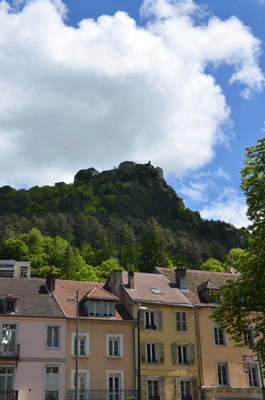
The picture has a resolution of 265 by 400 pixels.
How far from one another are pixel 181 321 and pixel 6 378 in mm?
15258

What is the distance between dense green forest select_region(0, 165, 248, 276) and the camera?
452 ft

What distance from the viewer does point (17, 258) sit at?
391 feet

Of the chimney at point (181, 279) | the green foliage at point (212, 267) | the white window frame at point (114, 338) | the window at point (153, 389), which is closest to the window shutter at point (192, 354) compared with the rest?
the window at point (153, 389)

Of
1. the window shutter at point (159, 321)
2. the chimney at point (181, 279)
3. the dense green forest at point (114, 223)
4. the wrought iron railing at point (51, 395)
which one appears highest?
the dense green forest at point (114, 223)

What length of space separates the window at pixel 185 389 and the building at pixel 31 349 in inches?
397

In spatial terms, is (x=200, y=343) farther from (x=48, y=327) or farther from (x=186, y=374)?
(x=48, y=327)

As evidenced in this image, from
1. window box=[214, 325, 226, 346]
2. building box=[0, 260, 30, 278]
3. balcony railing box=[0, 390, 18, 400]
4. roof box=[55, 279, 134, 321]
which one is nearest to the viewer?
balcony railing box=[0, 390, 18, 400]

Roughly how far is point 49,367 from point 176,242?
113 meters

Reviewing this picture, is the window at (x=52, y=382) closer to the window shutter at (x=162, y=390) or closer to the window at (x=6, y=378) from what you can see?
the window at (x=6, y=378)

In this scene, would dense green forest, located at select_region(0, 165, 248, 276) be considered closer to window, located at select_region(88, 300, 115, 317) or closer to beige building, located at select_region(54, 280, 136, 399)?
window, located at select_region(88, 300, 115, 317)

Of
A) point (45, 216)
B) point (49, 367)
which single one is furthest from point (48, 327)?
point (45, 216)

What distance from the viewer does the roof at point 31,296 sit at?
118 feet

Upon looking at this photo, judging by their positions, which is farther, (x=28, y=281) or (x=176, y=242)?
(x=176, y=242)

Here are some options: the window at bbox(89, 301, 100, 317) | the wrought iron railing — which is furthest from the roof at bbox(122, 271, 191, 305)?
the wrought iron railing
